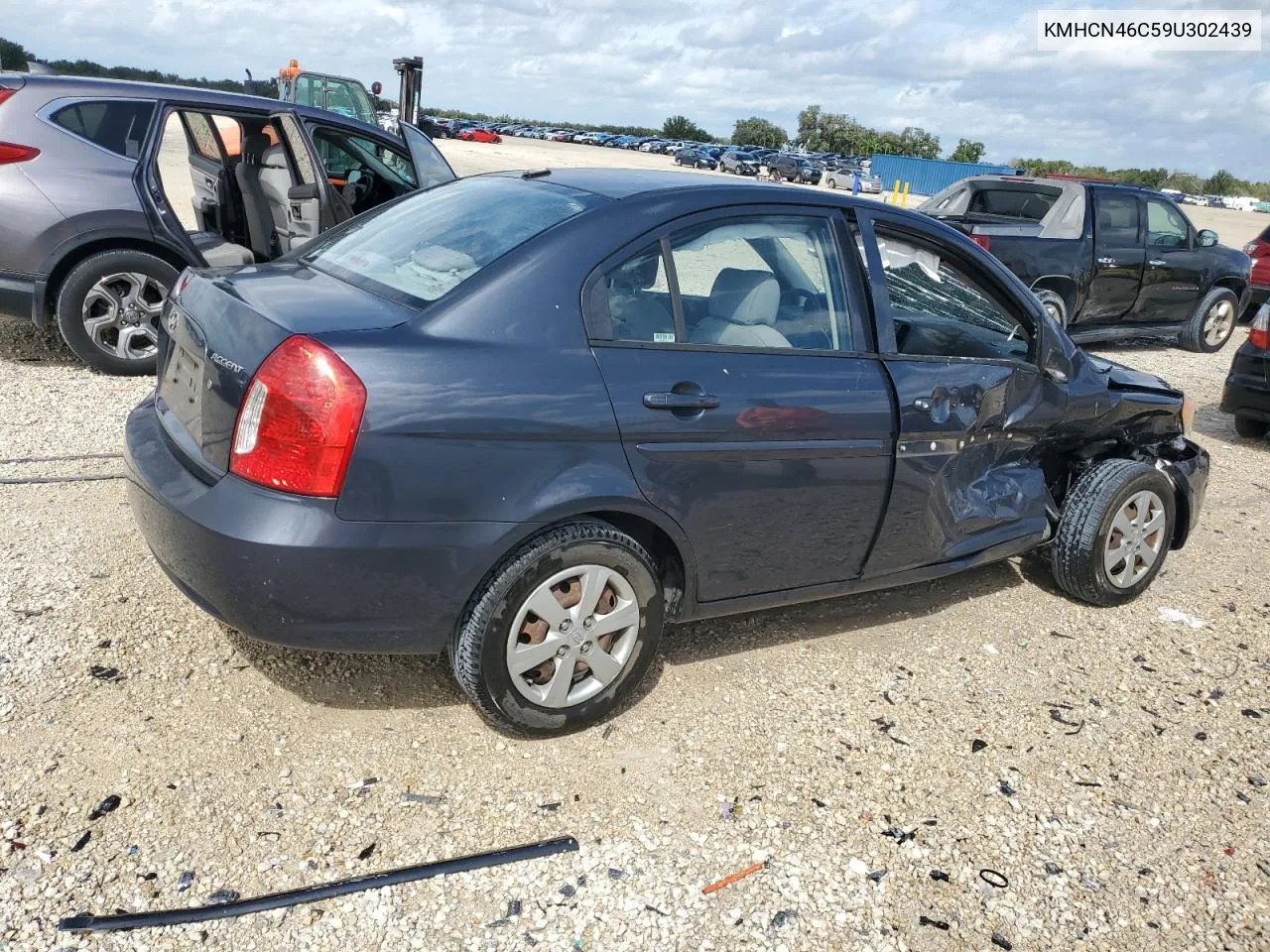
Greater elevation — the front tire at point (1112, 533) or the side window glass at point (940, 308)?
the side window glass at point (940, 308)

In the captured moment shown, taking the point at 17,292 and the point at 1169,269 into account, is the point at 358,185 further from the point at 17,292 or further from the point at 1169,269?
the point at 1169,269

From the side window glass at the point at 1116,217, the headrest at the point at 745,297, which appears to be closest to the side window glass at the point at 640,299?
the headrest at the point at 745,297

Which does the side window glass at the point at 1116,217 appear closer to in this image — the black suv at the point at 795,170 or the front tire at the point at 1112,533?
the front tire at the point at 1112,533

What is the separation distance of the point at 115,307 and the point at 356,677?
165 inches

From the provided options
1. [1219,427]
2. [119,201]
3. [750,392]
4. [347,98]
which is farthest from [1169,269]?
[347,98]

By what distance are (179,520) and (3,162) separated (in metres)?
4.44

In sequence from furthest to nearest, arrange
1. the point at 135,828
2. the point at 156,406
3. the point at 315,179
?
1. the point at 315,179
2. the point at 156,406
3. the point at 135,828

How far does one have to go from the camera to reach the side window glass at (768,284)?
134 inches

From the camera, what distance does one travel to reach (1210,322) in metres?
11.9

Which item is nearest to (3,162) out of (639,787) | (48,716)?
(48,716)

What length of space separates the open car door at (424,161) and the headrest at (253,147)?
1.13 meters

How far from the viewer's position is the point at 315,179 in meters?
7.00

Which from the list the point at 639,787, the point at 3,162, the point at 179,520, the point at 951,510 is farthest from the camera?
the point at 3,162

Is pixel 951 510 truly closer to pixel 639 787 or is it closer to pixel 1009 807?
pixel 1009 807
